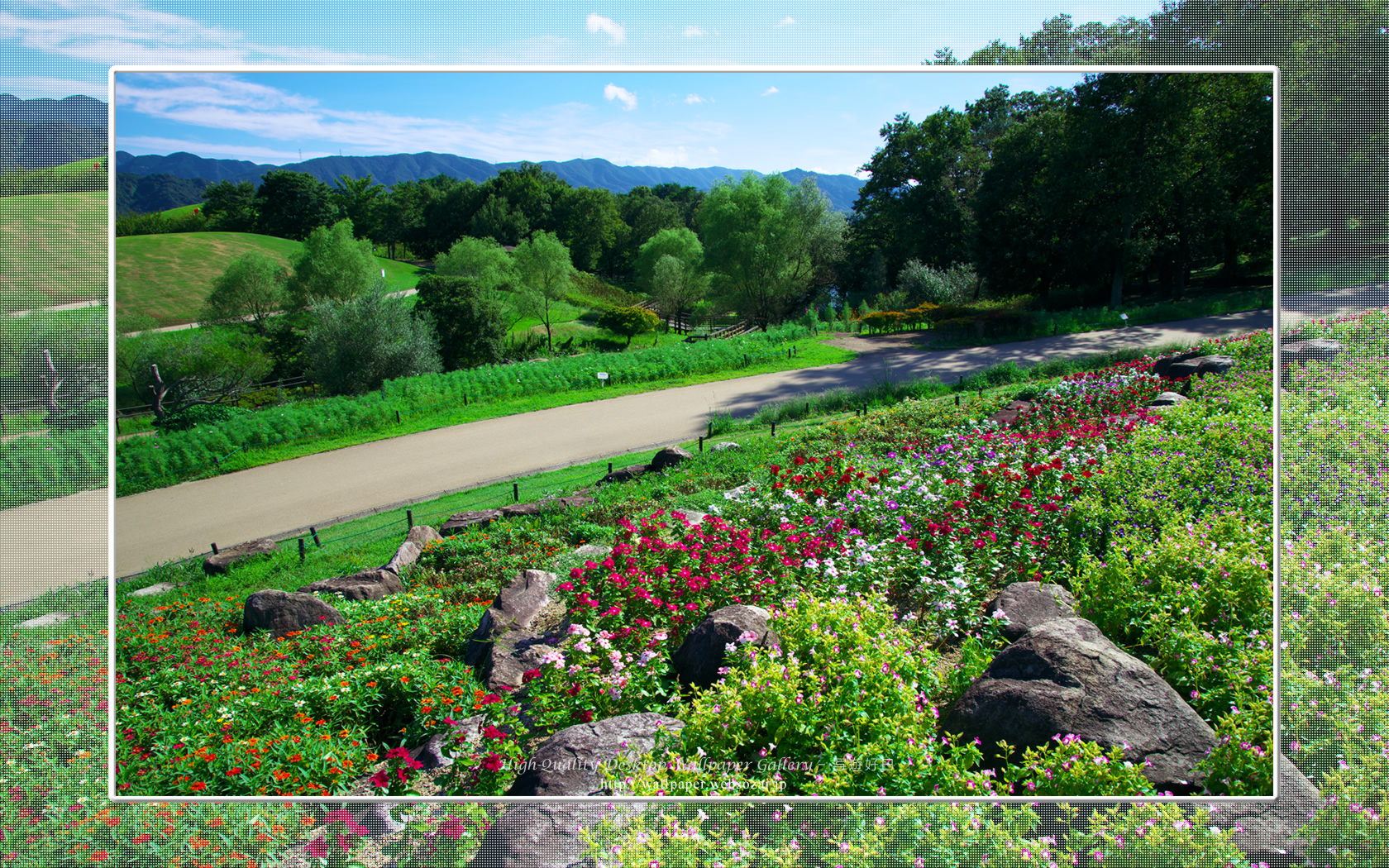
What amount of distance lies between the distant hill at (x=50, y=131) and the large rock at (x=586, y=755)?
4.01 metres

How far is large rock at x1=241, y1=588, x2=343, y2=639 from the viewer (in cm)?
545

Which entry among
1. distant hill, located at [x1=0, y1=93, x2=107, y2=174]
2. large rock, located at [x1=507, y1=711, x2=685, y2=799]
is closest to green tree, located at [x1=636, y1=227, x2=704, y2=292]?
distant hill, located at [x1=0, y1=93, x2=107, y2=174]

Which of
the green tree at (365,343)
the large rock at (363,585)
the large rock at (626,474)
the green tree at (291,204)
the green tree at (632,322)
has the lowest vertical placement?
the large rock at (363,585)

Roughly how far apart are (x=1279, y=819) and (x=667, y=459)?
18.4ft

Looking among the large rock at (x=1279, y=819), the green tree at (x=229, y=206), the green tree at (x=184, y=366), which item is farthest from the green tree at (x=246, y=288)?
the large rock at (x=1279, y=819)

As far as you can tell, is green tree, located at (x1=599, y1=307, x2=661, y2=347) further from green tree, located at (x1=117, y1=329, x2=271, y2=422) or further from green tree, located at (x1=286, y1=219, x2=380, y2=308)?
green tree, located at (x1=117, y1=329, x2=271, y2=422)

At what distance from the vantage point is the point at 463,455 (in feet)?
25.2

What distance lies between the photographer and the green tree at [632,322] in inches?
397

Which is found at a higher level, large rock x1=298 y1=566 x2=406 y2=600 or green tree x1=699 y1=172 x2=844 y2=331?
green tree x1=699 y1=172 x2=844 y2=331

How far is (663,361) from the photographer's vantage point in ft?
32.1

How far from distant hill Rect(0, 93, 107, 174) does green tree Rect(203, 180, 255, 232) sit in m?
0.57

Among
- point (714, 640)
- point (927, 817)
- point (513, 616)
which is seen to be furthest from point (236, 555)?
point (927, 817)

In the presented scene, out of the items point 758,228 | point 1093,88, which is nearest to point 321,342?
point 758,228

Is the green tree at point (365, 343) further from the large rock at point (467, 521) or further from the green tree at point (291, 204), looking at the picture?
the large rock at point (467, 521)
